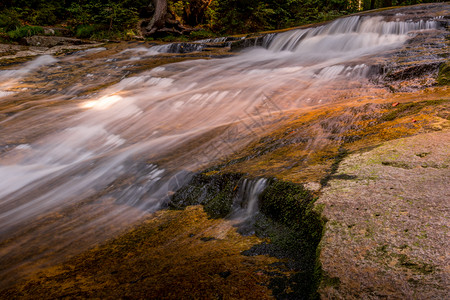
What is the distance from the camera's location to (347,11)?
66.0 feet

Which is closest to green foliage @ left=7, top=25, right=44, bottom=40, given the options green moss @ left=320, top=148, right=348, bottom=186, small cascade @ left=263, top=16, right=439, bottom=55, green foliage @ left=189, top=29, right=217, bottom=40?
Answer: green foliage @ left=189, top=29, right=217, bottom=40

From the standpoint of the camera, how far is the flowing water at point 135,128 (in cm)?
284

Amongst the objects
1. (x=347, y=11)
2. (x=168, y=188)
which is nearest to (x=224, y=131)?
(x=168, y=188)

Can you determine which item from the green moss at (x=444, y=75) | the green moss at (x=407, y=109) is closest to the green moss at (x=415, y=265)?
the green moss at (x=407, y=109)

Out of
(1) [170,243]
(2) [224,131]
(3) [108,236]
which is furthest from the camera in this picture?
(2) [224,131]

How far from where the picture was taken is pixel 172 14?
19.0 metres

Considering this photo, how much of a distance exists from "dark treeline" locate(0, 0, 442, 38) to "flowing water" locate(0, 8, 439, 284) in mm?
8340

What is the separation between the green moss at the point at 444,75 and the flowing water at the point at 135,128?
107cm

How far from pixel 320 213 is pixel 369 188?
1.27 ft

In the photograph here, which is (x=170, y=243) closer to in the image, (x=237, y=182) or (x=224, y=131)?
(x=237, y=182)

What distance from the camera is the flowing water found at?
2.84m

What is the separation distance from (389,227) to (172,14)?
1996 centimetres

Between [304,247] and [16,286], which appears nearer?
[304,247]

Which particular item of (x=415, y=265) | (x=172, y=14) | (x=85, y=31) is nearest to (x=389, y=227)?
(x=415, y=265)
